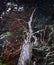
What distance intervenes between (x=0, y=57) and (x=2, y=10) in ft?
5.03

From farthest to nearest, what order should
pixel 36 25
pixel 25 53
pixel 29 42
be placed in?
pixel 36 25, pixel 29 42, pixel 25 53

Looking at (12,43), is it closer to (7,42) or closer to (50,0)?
(7,42)

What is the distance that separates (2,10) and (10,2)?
1.26ft

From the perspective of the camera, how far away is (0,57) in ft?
9.22

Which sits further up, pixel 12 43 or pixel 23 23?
pixel 23 23

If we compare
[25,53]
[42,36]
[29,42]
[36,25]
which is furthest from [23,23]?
[25,53]

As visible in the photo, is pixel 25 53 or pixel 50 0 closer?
pixel 25 53

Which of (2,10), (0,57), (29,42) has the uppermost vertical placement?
(2,10)

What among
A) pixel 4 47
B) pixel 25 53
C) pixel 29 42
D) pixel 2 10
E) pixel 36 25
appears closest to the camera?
pixel 25 53

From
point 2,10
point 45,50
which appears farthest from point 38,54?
point 2,10

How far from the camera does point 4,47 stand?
302 centimetres

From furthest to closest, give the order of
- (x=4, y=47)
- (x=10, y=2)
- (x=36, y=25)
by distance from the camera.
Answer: (x=10, y=2) → (x=36, y=25) → (x=4, y=47)

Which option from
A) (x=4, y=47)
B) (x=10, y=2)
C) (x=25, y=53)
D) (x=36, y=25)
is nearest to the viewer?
(x=25, y=53)

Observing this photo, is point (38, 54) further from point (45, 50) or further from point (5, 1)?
point (5, 1)
